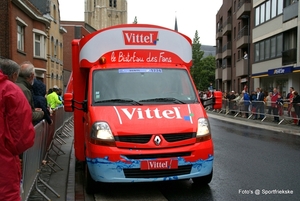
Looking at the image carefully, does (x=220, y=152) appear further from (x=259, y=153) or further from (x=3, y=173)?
(x=3, y=173)

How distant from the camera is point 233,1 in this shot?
4694 cm

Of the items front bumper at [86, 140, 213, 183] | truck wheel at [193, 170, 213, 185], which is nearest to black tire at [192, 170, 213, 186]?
truck wheel at [193, 170, 213, 185]

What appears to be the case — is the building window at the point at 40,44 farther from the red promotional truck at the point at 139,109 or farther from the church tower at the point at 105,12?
the church tower at the point at 105,12

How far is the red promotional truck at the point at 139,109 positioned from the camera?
525 cm

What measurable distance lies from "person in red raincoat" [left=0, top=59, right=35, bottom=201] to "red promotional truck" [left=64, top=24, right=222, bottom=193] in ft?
8.05

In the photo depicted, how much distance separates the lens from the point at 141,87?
6211 millimetres

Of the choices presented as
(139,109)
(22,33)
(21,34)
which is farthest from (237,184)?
(22,33)

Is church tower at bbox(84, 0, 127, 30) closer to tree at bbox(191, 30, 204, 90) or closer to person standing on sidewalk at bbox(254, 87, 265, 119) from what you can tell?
tree at bbox(191, 30, 204, 90)

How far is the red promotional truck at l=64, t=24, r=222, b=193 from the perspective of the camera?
5246 mm

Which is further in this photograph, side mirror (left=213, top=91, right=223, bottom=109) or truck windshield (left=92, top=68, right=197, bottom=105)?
side mirror (left=213, top=91, right=223, bottom=109)

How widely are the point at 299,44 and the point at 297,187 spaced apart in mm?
20899

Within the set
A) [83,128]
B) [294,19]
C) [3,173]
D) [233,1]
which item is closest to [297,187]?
[83,128]

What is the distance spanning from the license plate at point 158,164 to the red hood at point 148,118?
0.43 metres

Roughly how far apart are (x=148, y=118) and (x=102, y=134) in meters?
0.74
